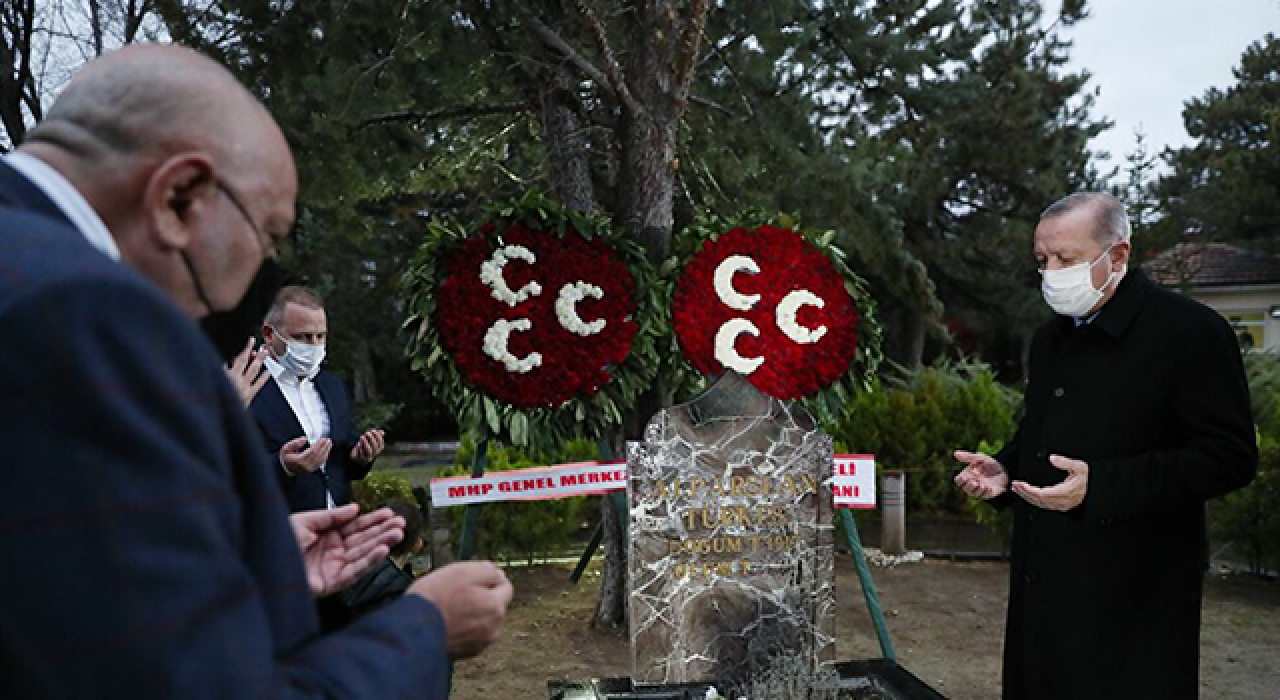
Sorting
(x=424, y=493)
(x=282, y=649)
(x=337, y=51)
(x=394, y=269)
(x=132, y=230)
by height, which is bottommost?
(x=424, y=493)

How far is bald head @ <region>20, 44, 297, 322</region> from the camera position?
1.06 metres

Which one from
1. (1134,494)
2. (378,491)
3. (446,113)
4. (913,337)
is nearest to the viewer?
(1134,494)

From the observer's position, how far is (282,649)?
1.07m

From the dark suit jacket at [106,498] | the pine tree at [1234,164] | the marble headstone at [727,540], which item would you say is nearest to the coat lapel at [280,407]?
the marble headstone at [727,540]

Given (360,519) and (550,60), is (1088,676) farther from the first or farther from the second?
(550,60)

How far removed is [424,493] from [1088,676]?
6598 millimetres

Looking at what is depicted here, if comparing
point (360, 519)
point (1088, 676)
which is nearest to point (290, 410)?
point (360, 519)

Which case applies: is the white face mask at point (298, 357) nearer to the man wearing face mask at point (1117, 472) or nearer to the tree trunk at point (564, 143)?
the man wearing face mask at point (1117, 472)

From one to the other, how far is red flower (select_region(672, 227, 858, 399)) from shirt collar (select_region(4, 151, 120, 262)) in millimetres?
3545

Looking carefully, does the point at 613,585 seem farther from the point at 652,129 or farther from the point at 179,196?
the point at 179,196

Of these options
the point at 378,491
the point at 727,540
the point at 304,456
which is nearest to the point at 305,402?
the point at 304,456

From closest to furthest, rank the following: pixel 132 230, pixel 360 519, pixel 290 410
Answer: pixel 132 230
pixel 360 519
pixel 290 410

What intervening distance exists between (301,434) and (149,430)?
2.75m

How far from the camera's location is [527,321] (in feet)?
14.7
